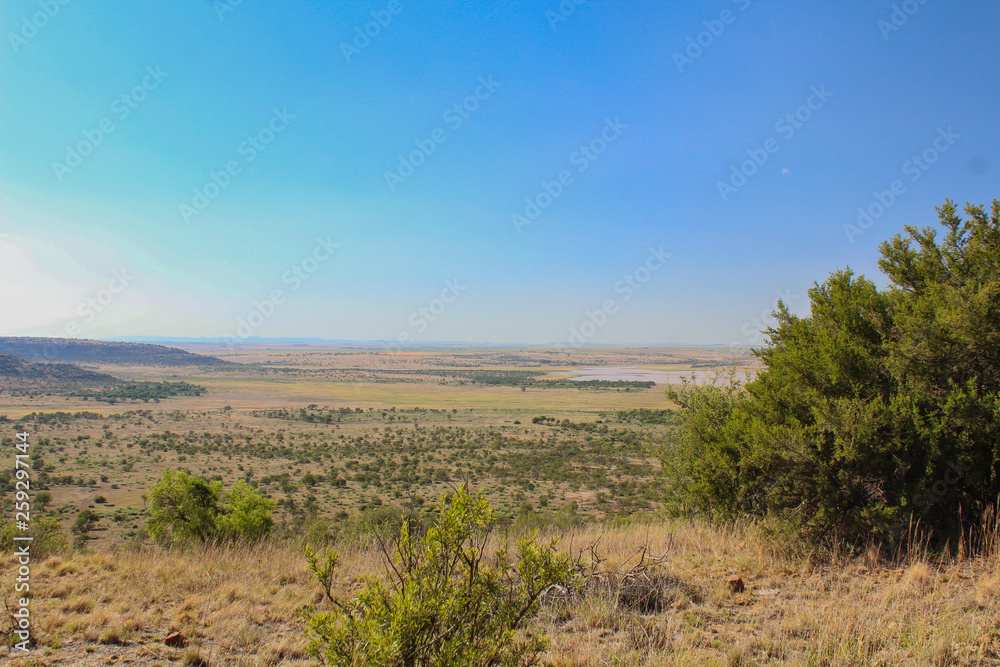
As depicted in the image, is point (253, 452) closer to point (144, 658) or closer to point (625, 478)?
point (625, 478)

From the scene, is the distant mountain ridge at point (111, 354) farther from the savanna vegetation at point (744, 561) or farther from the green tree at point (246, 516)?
the savanna vegetation at point (744, 561)

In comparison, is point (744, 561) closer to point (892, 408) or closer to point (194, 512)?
point (892, 408)

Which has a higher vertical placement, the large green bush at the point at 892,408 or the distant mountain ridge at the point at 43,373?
the large green bush at the point at 892,408

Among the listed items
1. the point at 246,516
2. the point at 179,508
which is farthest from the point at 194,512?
the point at 246,516

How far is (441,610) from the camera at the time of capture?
261cm

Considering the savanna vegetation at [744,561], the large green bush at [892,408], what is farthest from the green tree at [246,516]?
the large green bush at [892,408]

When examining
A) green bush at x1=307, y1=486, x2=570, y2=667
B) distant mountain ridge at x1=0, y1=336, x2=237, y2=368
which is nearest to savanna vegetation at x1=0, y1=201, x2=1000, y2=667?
green bush at x1=307, y1=486, x2=570, y2=667

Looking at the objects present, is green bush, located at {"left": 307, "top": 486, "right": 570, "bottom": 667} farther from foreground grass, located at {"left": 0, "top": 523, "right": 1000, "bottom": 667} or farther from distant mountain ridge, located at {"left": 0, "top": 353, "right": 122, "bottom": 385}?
distant mountain ridge, located at {"left": 0, "top": 353, "right": 122, "bottom": 385}

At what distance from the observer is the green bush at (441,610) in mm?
2521

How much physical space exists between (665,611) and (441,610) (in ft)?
10.4

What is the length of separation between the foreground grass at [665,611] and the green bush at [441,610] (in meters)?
1.39

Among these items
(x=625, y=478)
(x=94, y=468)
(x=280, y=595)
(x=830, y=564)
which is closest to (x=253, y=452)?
(x=94, y=468)

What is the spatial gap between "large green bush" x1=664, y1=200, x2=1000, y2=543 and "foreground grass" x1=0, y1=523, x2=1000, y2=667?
2.11 feet

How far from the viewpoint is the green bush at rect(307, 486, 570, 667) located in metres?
2.52
